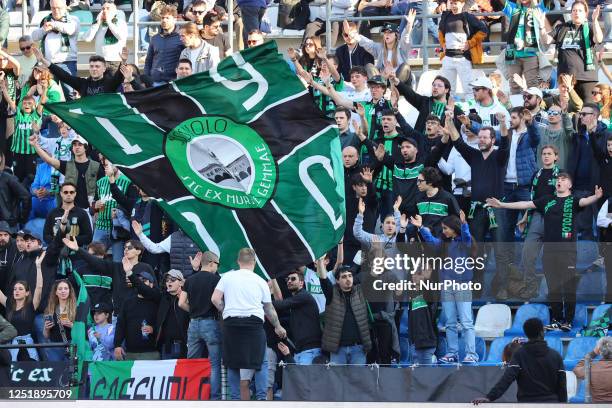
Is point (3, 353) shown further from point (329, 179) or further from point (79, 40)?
point (79, 40)

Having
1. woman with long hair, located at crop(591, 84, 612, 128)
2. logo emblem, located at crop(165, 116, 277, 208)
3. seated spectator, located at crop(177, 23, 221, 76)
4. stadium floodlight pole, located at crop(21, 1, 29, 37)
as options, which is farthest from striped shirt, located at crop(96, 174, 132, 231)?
woman with long hair, located at crop(591, 84, 612, 128)

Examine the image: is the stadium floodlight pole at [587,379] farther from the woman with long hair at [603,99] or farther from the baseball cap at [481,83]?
the baseball cap at [481,83]

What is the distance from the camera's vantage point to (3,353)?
18797 millimetres

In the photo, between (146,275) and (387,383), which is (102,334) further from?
(387,383)

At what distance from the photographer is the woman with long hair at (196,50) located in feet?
76.6

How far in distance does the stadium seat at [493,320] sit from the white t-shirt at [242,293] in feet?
10.4

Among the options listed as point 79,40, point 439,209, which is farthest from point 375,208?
point 79,40

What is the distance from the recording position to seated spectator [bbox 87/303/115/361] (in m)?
19.8

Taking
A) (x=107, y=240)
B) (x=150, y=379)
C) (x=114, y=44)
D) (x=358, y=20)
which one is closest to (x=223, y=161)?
(x=150, y=379)

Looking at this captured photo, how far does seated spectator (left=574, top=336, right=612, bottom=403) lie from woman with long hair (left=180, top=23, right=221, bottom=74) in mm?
7791

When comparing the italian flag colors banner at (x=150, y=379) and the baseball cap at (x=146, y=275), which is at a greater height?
the baseball cap at (x=146, y=275)

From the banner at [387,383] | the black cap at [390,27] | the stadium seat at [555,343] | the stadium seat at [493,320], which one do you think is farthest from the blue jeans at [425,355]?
the black cap at [390,27]

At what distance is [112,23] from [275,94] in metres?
6.79

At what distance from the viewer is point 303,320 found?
19047 millimetres
